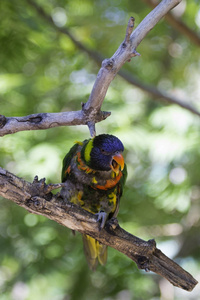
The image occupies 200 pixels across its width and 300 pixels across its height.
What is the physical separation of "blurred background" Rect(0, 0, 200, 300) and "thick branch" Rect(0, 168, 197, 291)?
0.86 meters

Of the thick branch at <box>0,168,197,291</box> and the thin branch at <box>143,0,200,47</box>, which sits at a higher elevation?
the thin branch at <box>143,0,200,47</box>

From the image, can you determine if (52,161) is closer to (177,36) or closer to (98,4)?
(98,4)

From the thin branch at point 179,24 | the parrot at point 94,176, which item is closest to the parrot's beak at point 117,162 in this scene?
the parrot at point 94,176

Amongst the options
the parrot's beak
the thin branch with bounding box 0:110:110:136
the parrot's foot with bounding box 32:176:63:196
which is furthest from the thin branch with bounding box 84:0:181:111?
the parrot's beak

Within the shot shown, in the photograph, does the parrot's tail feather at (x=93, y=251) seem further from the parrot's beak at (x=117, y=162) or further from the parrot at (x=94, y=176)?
the parrot's beak at (x=117, y=162)

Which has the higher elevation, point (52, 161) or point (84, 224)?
point (52, 161)

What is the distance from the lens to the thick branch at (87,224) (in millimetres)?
1489

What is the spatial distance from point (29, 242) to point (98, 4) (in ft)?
7.10

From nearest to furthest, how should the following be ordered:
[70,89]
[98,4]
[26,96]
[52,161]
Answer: [52,161], [26,96], [70,89], [98,4]

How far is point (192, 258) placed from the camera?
3.32 metres

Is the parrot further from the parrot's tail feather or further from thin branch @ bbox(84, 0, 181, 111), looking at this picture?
thin branch @ bbox(84, 0, 181, 111)

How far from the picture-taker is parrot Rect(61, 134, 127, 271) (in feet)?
6.73

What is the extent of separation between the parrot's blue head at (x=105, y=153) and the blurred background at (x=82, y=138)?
18.1 inches

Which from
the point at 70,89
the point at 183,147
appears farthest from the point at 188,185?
the point at 70,89
